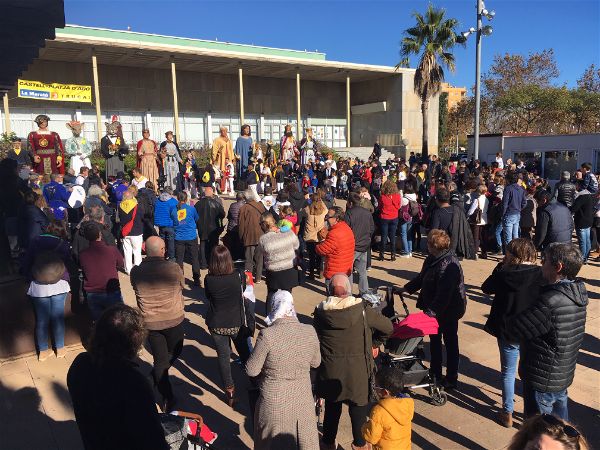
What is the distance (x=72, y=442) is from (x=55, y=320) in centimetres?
202

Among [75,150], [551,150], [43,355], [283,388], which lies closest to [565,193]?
[283,388]

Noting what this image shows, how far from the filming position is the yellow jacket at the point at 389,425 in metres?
3.17

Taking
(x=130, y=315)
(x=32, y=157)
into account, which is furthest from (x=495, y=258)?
(x=32, y=157)

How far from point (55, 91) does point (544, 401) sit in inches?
1118

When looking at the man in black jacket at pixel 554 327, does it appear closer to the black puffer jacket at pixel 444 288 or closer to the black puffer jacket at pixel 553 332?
the black puffer jacket at pixel 553 332

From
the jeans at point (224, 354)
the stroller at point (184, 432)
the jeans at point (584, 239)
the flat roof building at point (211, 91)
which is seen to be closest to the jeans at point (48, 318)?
the jeans at point (224, 354)

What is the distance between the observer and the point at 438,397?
465 cm

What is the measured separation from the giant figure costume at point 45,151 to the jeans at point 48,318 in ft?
19.2

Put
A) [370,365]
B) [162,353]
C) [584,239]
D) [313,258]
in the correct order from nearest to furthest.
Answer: [370,365] → [162,353] → [313,258] → [584,239]

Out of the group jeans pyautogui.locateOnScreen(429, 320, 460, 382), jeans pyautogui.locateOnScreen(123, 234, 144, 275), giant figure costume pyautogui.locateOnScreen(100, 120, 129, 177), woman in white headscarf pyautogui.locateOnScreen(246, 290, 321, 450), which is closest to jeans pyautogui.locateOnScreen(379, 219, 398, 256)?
jeans pyautogui.locateOnScreen(123, 234, 144, 275)

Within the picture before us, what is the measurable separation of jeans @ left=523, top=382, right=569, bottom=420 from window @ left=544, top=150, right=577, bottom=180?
60.2 feet

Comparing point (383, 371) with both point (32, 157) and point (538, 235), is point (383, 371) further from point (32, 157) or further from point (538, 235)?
point (32, 157)

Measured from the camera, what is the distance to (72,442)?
4.22 meters

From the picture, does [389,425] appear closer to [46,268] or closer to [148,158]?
[46,268]
